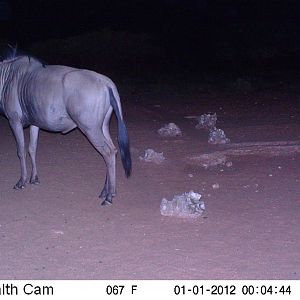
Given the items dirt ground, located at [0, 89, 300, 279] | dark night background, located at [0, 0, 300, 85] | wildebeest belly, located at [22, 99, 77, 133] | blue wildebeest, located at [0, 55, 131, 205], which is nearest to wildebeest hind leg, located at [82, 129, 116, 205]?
blue wildebeest, located at [0, 55, 131, 205]

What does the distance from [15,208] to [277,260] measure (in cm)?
295

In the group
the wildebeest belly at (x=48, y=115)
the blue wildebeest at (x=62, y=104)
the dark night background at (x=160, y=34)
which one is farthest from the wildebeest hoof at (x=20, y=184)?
the dark night background at (x=160, y=34)

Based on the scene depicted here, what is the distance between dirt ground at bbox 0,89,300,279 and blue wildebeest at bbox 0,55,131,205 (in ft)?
1.63

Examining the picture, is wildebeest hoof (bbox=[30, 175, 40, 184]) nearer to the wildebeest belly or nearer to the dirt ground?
the dirt ground

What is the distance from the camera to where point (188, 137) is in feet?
31.0

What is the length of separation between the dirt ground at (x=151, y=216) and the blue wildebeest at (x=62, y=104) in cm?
Answer: 50

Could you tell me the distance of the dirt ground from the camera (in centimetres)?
482

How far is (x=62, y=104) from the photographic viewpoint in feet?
21.7

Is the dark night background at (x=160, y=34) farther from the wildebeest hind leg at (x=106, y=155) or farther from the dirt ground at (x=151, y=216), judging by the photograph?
the wildebeest hind leg at (x=106, y=155)

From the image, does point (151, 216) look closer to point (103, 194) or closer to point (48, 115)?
point (103, 194)

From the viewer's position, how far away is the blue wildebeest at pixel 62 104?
6.40 m

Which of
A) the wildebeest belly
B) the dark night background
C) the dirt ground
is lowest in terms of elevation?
the dirt ground

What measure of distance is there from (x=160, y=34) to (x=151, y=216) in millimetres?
20417
